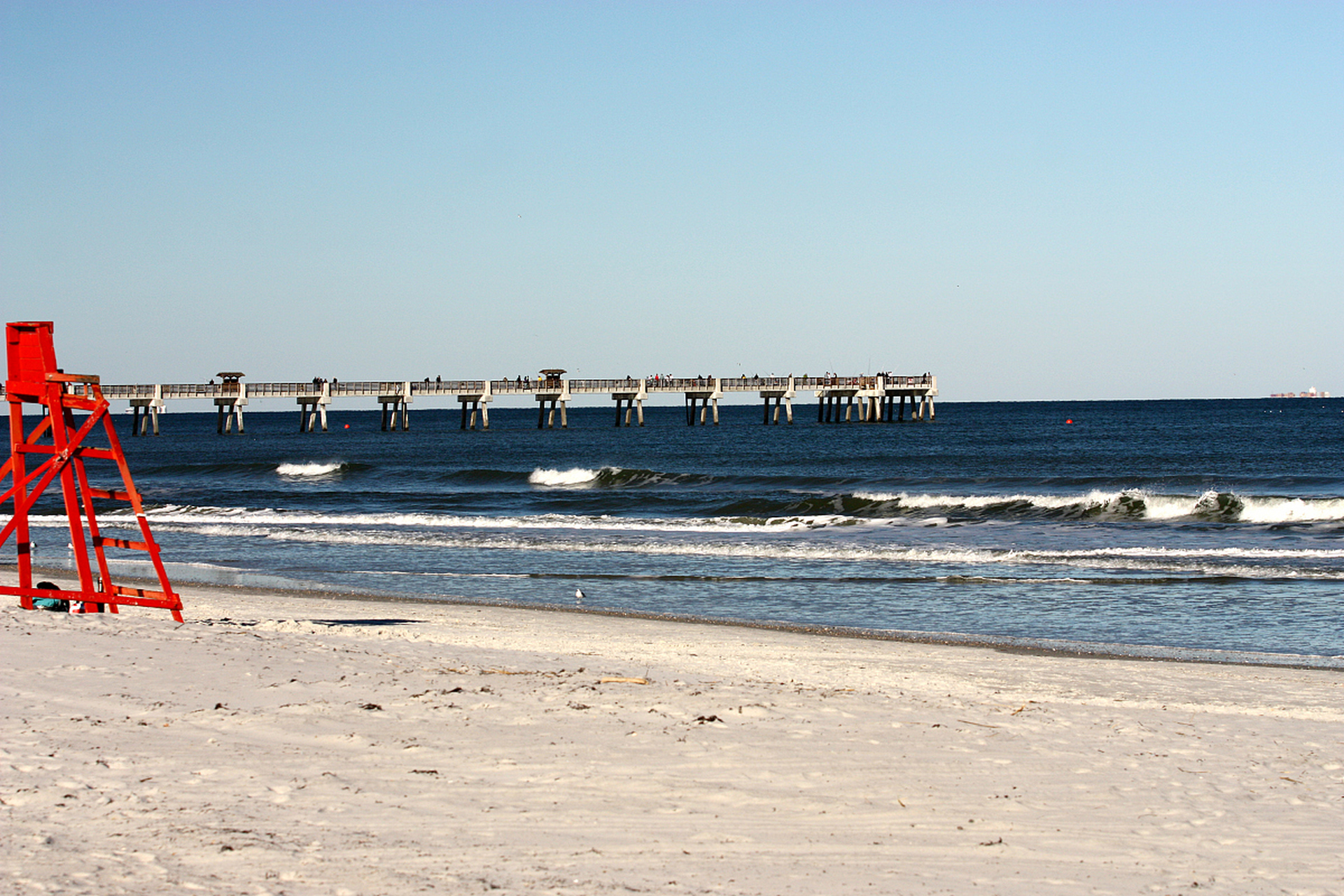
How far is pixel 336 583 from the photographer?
1677 centimetres

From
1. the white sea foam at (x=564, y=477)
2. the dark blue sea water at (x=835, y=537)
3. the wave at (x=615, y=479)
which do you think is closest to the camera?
the dark blue sea water at (x=835, y=537)

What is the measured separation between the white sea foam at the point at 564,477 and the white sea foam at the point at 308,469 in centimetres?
989

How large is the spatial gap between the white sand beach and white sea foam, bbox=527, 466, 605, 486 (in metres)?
32.2

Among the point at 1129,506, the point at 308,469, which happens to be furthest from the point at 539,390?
the point at 1129,506

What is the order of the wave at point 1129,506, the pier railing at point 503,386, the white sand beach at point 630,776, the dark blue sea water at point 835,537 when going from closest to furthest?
1. the white sand beach at point 630,776
2. the dark blue sea water at point 835,537
3. the wave at point 1129,506
4. the pier railing at point 503,386

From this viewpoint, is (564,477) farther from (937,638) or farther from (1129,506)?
(937,638)

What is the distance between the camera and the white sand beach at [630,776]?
466 cm

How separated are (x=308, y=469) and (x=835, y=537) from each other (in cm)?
3189

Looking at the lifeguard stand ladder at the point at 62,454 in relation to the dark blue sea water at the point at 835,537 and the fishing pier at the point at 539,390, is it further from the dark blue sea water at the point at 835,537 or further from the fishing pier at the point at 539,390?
the fishing pier at the point at 539,390

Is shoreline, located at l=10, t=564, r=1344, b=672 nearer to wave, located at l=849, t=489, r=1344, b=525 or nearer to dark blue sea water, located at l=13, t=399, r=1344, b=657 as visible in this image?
dark blue sea water, located at l=13, t=399, r=1344, b=657

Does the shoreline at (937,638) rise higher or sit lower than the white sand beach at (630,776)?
lower

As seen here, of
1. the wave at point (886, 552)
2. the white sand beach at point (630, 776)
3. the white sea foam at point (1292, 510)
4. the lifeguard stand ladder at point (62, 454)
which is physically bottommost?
the wave at point (886, 552)

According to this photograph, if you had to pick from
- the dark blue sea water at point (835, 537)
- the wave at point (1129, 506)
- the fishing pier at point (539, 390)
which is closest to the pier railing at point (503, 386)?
the fishing pier at point (539, 390)

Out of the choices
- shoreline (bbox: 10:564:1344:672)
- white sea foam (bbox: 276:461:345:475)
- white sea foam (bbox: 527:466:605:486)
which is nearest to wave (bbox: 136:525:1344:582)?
shoreline (bbox: 10:564:1344:672)
